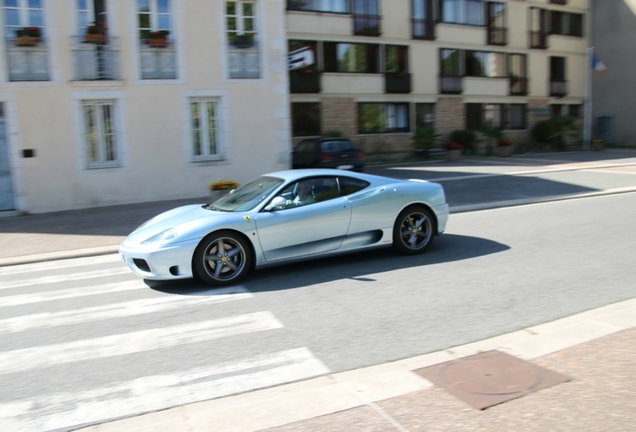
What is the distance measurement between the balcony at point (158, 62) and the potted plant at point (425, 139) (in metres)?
16.4

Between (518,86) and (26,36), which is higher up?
(518,86)

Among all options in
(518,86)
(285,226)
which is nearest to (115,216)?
(285,226)

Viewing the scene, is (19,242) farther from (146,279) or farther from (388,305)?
(388,305)

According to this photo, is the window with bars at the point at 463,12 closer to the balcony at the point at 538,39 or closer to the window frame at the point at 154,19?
the balcony at the point at 538,39

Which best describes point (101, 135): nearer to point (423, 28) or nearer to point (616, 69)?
point (423, 28)

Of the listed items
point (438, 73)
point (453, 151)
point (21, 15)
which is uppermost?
point (438, 73)

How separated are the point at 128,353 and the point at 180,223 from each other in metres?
2.30

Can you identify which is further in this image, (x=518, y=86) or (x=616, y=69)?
(x=616, y=69)

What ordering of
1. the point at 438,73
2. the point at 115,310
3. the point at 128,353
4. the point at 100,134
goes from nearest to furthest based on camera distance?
the point at 128,353
the point at 115,310
the point at 100,134
the point at 438,73

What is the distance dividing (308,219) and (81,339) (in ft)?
9.98

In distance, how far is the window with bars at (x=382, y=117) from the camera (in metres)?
30.6

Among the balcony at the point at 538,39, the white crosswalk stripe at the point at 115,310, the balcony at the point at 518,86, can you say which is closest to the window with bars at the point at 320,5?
the balcony at the point at 518,86

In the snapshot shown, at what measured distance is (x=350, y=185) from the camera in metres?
8.04

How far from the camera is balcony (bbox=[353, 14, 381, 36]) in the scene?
A: 29.9 meters
